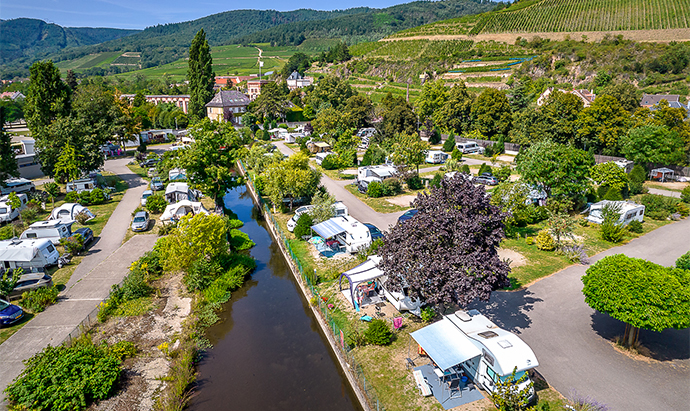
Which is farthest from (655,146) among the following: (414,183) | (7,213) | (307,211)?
(7,213)

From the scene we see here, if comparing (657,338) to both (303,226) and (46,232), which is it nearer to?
(303,226)

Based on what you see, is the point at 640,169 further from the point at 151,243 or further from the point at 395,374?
the point at 151,243

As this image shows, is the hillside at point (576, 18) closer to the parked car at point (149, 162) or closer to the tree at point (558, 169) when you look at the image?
the tree at point (558, 169)

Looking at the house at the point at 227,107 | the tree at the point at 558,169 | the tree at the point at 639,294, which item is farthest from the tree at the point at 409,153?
the house at the point at 227,107

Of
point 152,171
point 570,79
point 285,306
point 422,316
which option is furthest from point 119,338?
point 570,79

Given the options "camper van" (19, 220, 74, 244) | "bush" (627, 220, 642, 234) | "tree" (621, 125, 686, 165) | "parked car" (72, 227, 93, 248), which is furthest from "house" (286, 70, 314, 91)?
"bush" (627, 220, 642, 234)

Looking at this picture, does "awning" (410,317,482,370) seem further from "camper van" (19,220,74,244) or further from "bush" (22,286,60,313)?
"camper van" (19,220,74,244)
